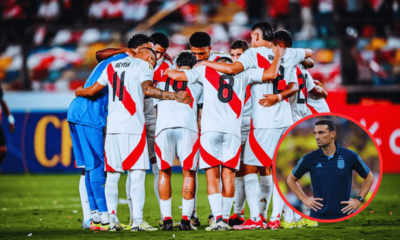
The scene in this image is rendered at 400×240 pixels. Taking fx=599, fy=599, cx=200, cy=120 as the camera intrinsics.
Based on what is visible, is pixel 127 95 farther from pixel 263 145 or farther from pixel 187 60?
pixel 263 145

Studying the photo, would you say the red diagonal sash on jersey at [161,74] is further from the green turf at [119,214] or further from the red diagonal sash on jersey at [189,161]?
the green turf at [119,214]

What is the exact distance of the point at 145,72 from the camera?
233 inches

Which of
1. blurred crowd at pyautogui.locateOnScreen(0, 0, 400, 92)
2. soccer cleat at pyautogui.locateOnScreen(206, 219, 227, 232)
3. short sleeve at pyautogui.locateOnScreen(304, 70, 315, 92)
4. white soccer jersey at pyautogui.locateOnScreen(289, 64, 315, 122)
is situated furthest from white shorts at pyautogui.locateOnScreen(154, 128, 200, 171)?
blurred crowd at pyautogui.locateOnScreen(0, 0, 400, 92)

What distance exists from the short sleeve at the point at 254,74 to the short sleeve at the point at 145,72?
94 cm

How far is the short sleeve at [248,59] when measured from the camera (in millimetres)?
5824

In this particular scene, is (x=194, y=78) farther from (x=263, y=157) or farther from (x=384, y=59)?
(x=384, y=59)

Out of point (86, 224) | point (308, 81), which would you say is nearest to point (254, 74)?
point (308, 81)

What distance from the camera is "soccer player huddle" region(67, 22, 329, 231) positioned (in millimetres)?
5785

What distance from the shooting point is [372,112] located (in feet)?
40.8

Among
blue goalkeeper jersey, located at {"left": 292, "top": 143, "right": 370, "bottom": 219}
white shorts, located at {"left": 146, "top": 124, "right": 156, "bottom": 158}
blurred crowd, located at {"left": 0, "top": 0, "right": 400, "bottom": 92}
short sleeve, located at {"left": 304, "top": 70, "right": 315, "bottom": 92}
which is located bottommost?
blue goalkeeper jersey, located at {"left": 292, "top": 143, "right": 370, "bottom": 219}

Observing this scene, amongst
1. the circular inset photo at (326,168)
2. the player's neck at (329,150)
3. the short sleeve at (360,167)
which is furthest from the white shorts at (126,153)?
the short sleeve at (360,167)

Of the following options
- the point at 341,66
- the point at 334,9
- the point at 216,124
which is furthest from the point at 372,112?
the point at 216,124

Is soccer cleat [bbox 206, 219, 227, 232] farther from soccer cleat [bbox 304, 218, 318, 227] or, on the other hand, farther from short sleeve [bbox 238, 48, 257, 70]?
short sleeve [bbox 238, 48, 257, 70]

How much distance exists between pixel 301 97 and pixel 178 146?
146 cm
